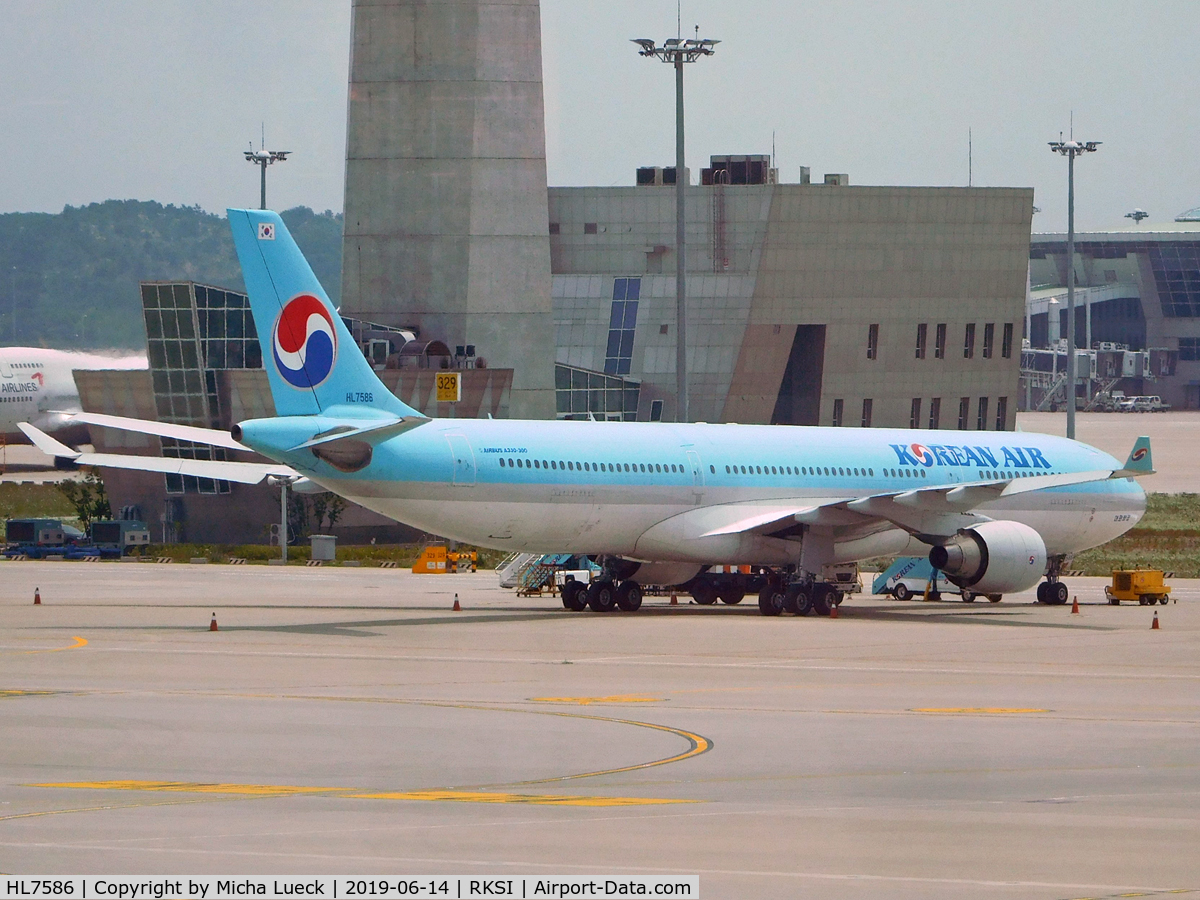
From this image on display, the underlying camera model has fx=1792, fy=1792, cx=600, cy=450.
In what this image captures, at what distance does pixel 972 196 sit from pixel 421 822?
3963 inches

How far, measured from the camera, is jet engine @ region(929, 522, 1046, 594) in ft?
136

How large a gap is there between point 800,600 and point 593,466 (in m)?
6.19

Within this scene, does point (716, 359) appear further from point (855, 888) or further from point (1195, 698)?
point (855, 888)

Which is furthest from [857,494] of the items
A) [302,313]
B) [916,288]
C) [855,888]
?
[916,288]

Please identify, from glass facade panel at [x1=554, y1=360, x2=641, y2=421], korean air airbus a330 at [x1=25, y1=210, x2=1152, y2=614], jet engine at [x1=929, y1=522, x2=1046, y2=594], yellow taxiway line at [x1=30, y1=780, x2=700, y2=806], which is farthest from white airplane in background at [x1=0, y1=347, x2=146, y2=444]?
yellow taxiway line at [x1=30, y1=780, x2=700, y2=806]

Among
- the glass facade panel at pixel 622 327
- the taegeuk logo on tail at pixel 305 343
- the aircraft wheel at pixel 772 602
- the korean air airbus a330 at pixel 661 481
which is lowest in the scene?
the aircraft wheel at pixel 772 602

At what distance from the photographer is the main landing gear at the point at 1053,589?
48969 mm

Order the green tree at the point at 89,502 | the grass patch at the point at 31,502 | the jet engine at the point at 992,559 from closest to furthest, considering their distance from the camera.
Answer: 1. the jet engine at the point at 992,559
2. the green tree at the point at 89,502
3. the grass patch at the point at 31,502

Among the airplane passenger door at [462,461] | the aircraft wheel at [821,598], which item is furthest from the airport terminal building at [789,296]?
the airplane passenger door at [462,461]

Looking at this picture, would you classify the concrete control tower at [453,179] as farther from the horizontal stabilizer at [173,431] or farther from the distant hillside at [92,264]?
the distant hillside at [92,264]

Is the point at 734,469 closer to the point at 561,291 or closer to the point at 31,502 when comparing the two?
the point at 31,502

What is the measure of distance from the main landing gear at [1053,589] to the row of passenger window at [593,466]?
13.1 meters
